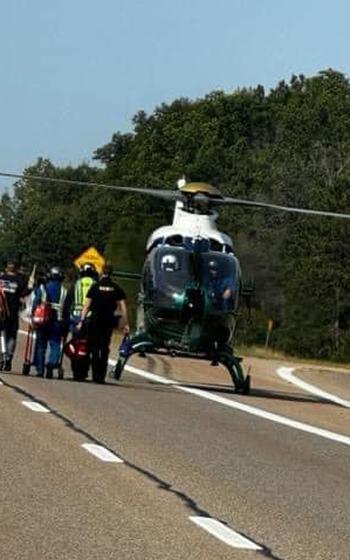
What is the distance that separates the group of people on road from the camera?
2327 cm

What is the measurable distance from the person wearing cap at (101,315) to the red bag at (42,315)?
0.49m

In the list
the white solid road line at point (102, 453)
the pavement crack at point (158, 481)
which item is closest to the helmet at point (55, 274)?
the pavement crack at point (158, 481)

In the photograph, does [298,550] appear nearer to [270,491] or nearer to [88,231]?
[270,491]

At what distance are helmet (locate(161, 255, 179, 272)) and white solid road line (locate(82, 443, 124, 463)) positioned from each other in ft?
31.9

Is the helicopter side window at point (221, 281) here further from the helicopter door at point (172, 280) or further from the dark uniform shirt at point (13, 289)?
the dark uniform shirt at point (13, 289)

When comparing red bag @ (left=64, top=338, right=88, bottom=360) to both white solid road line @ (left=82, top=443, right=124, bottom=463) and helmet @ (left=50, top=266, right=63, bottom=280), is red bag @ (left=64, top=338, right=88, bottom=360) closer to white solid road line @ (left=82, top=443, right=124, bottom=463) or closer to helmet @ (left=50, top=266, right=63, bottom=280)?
helmet @ (left=50, top=266, right=63, bottom=280)

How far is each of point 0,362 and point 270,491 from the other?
13070mm

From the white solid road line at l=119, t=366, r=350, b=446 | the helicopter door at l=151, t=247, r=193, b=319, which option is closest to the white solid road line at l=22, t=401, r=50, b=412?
the white solid road line at l=119, t=366, r=350, b=446

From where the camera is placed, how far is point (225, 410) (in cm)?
2034

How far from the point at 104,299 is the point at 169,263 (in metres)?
1.44

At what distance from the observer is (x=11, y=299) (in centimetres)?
2427

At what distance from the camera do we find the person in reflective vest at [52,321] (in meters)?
23.5

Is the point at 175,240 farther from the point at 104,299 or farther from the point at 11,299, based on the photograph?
the point at 11,299

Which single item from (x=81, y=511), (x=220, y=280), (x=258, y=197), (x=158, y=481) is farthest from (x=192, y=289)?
(x=258, y=197)
